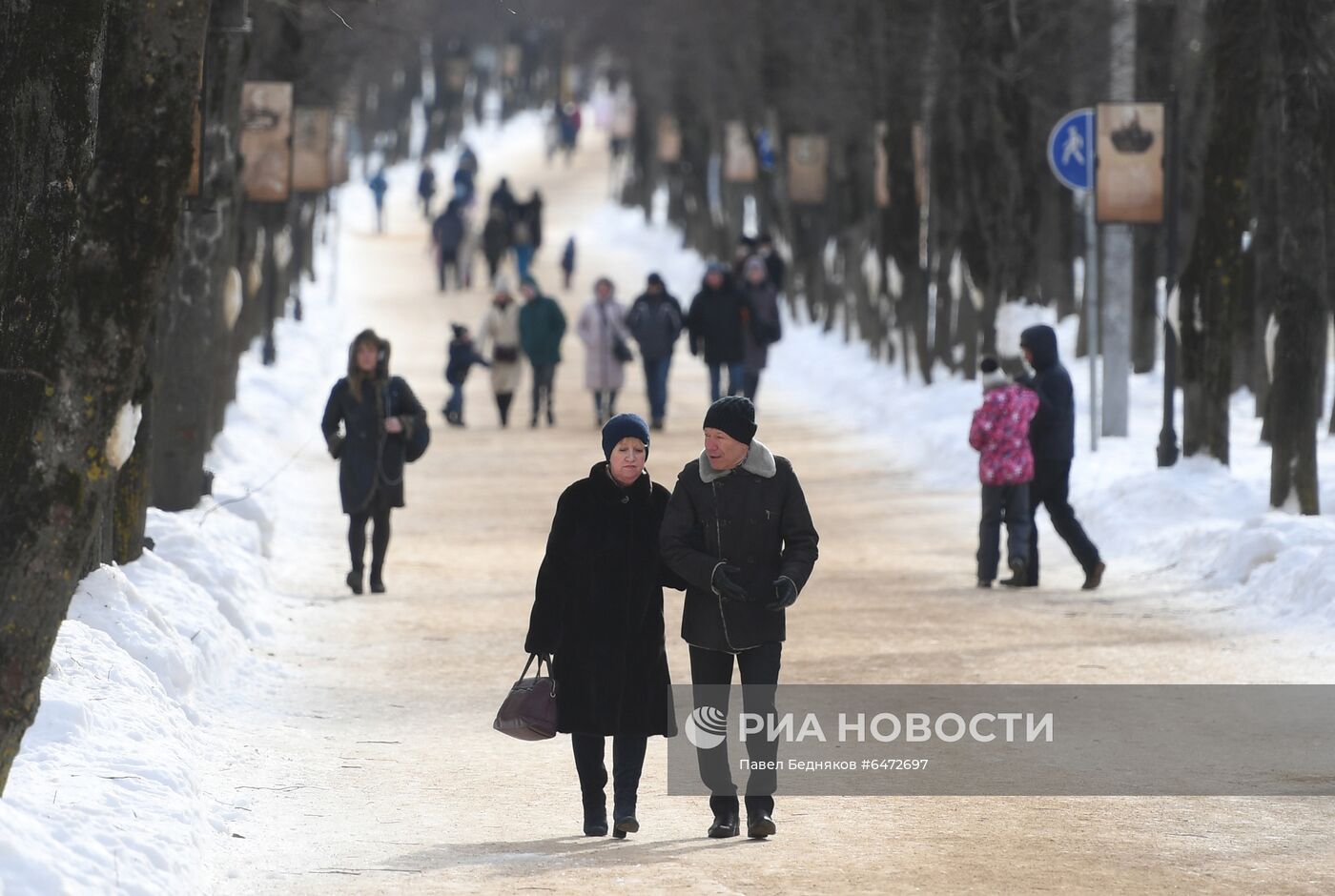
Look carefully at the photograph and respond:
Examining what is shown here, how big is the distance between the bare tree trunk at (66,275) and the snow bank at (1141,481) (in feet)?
24.4

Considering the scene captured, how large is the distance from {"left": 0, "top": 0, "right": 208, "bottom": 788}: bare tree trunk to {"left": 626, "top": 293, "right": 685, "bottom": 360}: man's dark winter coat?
18.3m

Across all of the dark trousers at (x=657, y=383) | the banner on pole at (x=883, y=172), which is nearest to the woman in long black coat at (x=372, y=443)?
the dark trousers at (x=657, y=383)

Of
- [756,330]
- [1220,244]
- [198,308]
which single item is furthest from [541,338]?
[198,308]

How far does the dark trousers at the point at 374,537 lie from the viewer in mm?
15586

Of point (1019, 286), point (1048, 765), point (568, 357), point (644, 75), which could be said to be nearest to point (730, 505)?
point (1048, 765)

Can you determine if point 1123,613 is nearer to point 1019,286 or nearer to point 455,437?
point 1019,286

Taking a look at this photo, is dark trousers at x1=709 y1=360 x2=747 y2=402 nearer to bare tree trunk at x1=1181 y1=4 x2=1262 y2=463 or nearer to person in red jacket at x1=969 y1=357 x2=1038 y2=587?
bare tree trunk at x1=1181 y1=4 x2=1262 y2=463

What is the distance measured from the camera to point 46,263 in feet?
26.0

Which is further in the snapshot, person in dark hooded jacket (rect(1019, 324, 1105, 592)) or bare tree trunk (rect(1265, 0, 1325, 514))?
bare tree trunk (rect(1265, 0, 1325, 514))

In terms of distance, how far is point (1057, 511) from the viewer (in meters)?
15.9

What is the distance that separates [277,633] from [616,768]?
531 centimetres

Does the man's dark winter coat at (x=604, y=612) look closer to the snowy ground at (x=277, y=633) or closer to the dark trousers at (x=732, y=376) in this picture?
the snowy ground at (x=277, y=633)

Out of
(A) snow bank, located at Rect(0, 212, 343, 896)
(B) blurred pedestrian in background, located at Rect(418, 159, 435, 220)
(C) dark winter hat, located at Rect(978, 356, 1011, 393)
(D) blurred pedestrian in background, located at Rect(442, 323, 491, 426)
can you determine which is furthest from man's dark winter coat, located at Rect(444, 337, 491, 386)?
Answer: (B) blurred pedestrian in background, located at Rect(418, 159, 435, 220)

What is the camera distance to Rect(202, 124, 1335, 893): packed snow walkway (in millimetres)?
8203
